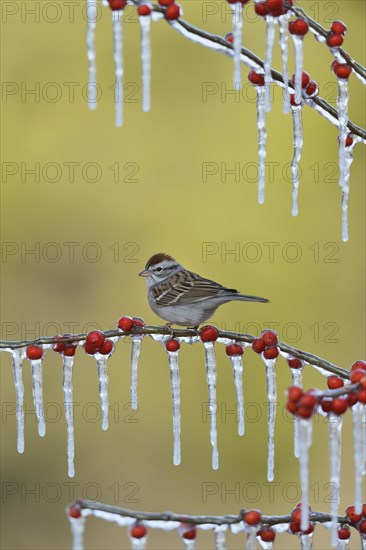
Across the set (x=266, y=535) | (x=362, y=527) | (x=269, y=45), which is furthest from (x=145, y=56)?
(x=362, y=527)

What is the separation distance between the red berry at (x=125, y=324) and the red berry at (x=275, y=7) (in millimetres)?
977

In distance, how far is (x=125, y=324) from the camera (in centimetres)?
295

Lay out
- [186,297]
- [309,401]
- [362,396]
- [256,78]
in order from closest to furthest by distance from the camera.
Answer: [309,401], [362,396], [256,78], [186,297]

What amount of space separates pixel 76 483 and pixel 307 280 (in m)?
2.34

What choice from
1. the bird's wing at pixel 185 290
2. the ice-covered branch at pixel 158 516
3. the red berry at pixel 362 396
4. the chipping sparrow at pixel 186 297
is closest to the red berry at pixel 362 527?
the ice-covered branch at pixel 158 516

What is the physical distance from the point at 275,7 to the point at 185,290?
103 inches

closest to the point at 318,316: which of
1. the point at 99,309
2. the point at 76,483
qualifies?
the point at 99,309

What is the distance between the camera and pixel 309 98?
275 centimetres

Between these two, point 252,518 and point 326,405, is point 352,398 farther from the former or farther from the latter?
point 252,518

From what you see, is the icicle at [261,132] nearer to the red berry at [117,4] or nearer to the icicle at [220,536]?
the red berry at [117,4]

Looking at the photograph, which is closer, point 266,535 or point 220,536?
point 220,536

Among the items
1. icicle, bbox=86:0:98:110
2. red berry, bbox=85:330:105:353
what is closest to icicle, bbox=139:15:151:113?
icicle, bbox=86:0:98:110

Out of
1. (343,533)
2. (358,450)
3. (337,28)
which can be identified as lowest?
(343,533)

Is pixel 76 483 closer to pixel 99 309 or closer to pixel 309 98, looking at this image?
pixel 99 309
